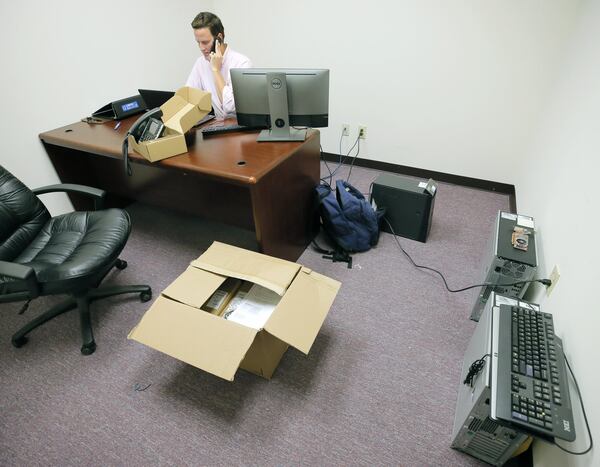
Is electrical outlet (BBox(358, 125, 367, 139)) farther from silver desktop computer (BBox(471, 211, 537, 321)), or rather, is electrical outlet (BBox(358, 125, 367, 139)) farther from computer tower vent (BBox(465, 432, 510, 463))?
computer tower vent (BBox(465, 432, 510, 463))

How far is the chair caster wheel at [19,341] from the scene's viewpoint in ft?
5.07

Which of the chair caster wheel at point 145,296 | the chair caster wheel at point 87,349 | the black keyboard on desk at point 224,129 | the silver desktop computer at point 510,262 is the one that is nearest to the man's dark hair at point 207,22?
the black keyboard on desk at point 224,129

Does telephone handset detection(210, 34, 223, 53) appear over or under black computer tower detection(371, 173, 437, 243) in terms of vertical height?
over

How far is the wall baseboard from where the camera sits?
2656 millimetres

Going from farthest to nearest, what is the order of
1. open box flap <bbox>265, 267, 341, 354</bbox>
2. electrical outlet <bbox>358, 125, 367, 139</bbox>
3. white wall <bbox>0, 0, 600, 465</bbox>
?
electrical outlet <bbox>358, 125, 367, 139</bbox> < white wall <bbox>0, 0, 600, 465</bbox> < open box flap <bbox>265, 267, 341, 354</bbox>

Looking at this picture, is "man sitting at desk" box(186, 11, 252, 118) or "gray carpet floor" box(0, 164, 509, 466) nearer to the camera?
"gray carpet floor" box(0, 164, 509, 466)

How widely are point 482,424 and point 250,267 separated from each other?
0.99 metres

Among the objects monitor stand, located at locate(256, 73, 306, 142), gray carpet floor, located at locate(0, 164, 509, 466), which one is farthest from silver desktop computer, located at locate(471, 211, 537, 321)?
monitor stand, located at locate(256, 73, 306, 142)

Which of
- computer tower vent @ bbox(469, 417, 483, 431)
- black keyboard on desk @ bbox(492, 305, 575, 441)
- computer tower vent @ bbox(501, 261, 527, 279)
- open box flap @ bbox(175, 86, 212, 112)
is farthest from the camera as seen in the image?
open box flap @ bbox(175, 86, 212, 112)

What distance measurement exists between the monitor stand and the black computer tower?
68cm

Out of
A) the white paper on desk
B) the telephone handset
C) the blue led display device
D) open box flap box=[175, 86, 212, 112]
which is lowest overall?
the white paper on desk

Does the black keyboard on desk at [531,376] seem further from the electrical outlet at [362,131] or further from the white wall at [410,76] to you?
the electrical outlet at [362,131]

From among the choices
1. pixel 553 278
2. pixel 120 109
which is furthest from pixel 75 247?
pixel 553 278

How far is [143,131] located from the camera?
171cm
